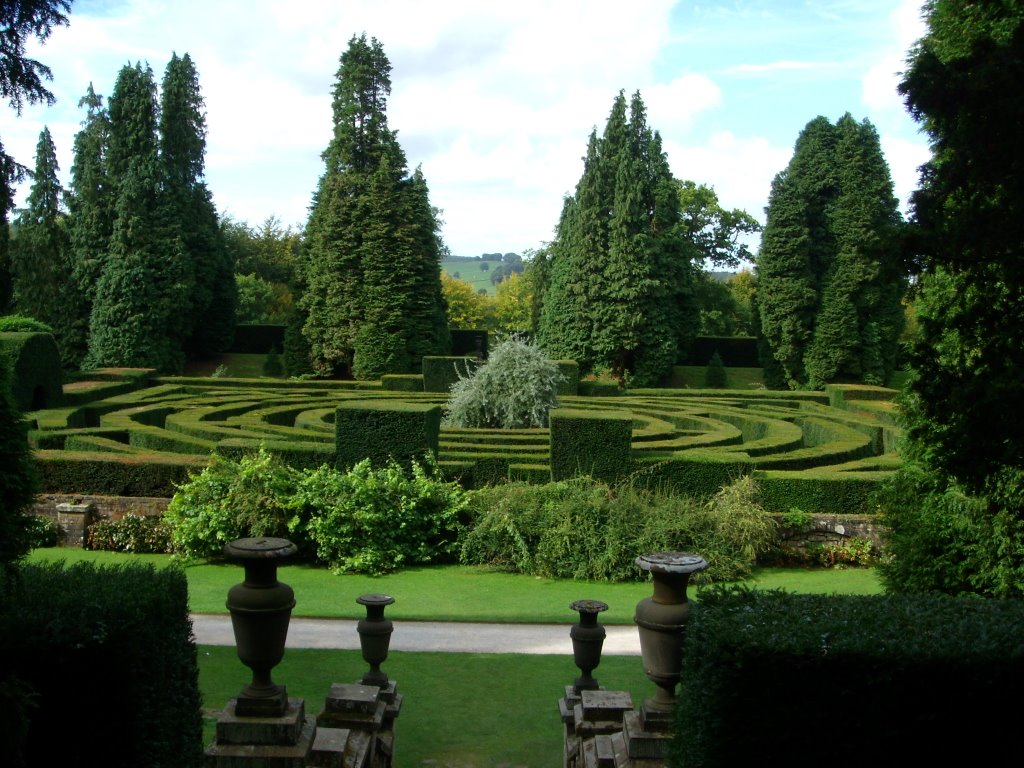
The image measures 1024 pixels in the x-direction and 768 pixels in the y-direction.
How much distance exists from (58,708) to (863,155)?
36.8 metres

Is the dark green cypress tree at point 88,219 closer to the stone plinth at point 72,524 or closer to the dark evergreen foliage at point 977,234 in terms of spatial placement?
the stone plinth at point 72,524

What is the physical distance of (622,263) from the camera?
3722cm

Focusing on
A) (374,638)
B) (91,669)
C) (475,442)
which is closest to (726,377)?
(475,442)

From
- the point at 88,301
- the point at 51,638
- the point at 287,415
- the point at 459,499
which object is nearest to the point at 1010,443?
the point at 51,638

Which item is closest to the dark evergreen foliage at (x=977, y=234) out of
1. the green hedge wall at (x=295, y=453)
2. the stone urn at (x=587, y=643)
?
the stone urn at (x=587, y=643)

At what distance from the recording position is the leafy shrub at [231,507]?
41.2 ft

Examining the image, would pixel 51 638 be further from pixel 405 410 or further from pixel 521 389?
pixel 521 389

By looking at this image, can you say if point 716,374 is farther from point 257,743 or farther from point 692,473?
point 257,743

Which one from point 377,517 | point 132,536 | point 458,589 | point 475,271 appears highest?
point 475,271

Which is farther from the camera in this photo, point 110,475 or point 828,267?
point 828,267

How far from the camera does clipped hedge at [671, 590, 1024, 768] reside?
193 inches

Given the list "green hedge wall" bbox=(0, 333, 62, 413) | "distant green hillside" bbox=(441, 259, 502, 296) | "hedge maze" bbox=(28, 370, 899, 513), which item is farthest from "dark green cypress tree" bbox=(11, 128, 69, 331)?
"distant green hillside" bbox=(441, 259, 502, 296)

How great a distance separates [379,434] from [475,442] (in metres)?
4.44

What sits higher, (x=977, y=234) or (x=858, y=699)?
(x=977, y=234)
